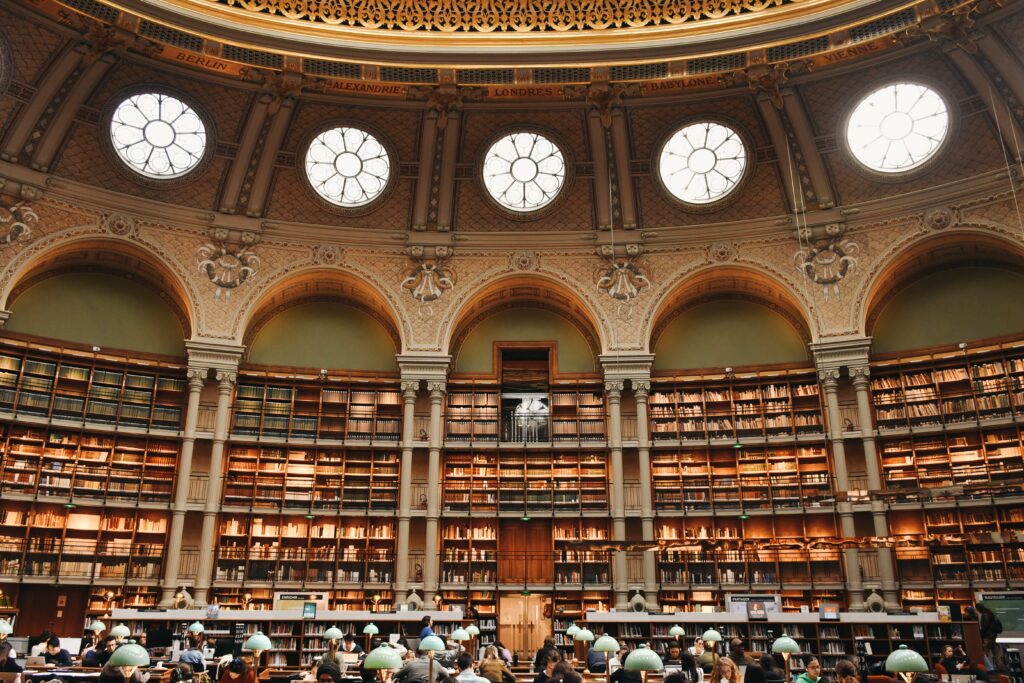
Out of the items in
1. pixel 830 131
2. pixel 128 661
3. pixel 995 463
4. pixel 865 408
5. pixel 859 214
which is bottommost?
pixel 128 661

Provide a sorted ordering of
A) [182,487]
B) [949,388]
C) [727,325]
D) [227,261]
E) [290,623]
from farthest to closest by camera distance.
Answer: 1. [727,325]
2. [227,261]
3. [949,388]
4. [182,487]
5. [290,623]

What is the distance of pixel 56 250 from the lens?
53.8ft

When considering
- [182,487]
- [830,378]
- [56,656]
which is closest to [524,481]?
[830,378]

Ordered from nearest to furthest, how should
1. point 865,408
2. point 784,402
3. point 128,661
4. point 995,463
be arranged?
1. point 128,661
2. point 995,463
3. point 865,408
4. point 784,402

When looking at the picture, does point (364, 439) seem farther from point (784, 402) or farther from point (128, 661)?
point (128, 661)

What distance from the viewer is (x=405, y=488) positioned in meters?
17.3

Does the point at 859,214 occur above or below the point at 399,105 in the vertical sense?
below

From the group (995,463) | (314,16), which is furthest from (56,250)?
(995,463)

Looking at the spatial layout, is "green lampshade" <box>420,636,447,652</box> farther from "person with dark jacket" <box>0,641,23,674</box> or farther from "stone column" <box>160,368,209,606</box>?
"stone column" <box>160,368,209,606</box>

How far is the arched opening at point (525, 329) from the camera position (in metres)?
19.1

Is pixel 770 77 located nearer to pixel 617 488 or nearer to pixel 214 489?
pixel 617 488

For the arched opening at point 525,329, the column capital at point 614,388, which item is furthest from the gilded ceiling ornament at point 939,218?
the arched opening at point 525,329

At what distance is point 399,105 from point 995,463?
1436cm

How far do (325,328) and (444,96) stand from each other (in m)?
6.14
